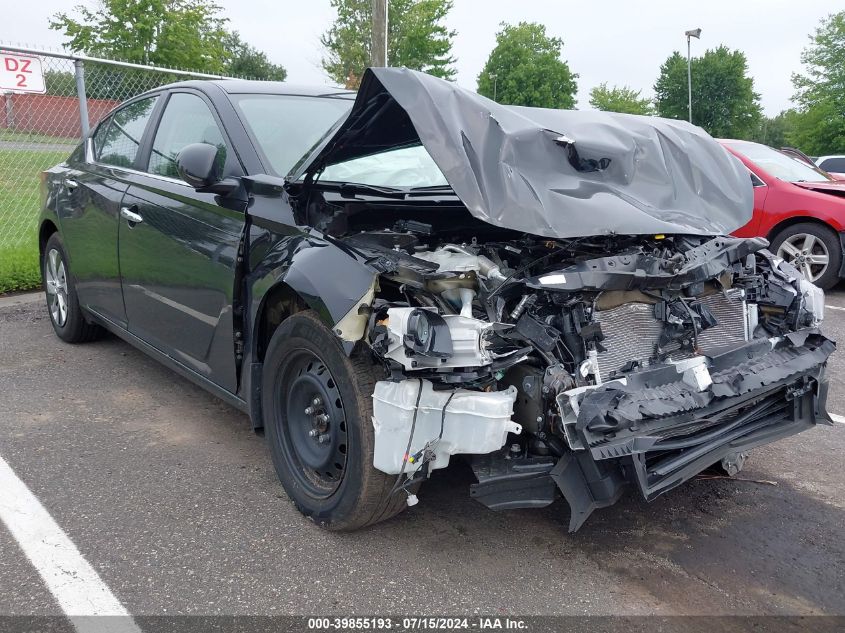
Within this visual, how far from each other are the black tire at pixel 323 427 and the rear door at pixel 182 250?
1.36ft

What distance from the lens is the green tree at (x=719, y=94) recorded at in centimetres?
5828

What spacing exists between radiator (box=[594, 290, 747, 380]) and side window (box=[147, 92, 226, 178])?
1.98 metres

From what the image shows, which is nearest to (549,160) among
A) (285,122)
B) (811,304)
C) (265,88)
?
(811,304)

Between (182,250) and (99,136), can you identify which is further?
(99,136)

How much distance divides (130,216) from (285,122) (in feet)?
3.55

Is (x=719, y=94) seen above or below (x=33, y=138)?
above

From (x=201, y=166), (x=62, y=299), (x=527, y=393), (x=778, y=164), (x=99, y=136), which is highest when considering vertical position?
(x=778, y=164)

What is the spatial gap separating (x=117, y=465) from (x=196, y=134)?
5.56 feet

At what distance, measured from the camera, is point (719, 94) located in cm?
5872

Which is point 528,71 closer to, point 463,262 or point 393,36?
point 393,36

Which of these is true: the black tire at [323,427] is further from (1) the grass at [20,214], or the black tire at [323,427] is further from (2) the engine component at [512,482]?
(1) the grass at [20,214]

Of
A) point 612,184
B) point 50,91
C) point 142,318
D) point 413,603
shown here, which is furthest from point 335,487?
point 50,91

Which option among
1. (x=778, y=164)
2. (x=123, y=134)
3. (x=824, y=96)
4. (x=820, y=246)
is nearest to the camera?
(x=123, y=134)

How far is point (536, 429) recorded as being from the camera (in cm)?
241
